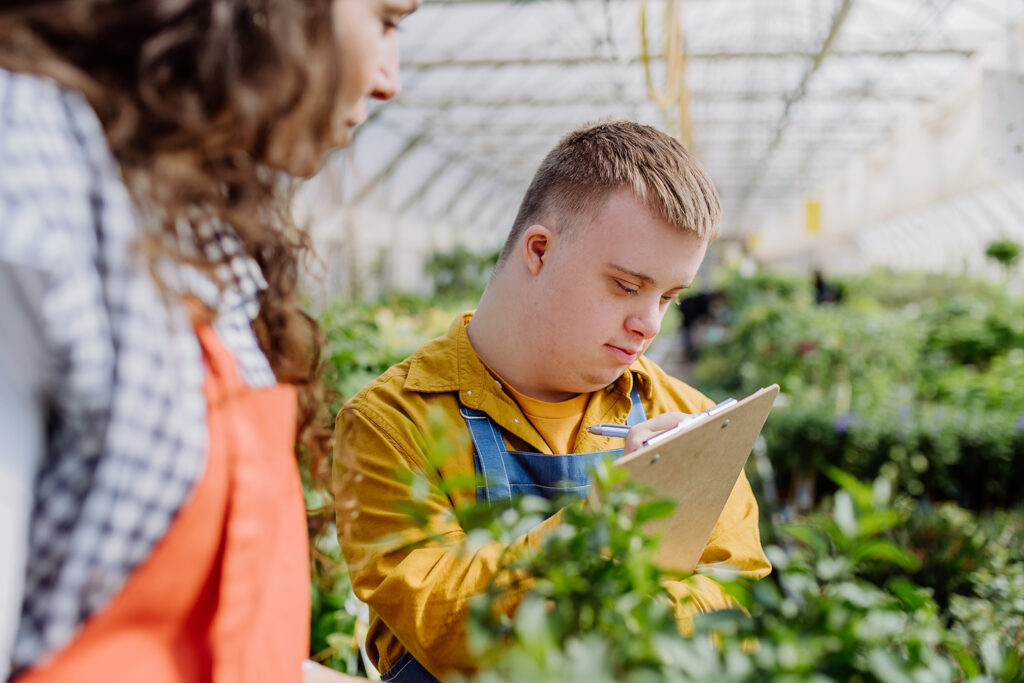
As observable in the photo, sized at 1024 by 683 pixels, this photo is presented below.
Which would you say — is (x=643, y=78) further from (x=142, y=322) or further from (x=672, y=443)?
(x=142, y=322)

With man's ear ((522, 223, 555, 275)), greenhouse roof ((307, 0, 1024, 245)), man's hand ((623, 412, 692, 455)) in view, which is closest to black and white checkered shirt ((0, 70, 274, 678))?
man's hand ((623, 412, 692, 455))

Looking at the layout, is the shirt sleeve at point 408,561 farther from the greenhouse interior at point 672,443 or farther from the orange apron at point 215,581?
the orange apron at point 215,581

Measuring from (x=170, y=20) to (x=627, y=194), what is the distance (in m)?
0.74

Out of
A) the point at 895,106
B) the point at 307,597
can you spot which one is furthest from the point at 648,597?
the point at 895,106

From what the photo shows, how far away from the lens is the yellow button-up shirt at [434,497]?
985 mm

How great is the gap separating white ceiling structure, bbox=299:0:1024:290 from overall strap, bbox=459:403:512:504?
3295 millimetres

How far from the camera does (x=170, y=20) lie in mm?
589

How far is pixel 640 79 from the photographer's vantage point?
46.5ft

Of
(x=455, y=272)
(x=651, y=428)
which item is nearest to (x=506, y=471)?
(x=651, y=428)

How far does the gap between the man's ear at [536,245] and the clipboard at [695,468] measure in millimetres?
402

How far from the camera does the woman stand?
529mm

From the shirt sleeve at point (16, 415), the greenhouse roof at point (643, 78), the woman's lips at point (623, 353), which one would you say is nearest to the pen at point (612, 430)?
the woman's lips at point (623, 353)

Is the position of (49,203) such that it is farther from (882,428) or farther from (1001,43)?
(1001,43)

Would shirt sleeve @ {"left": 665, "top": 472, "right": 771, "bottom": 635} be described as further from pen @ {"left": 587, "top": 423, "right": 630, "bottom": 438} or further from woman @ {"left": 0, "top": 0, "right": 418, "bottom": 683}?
woman @ {"left": 0, "top": 0, "right": 418, "bottom": 683}
